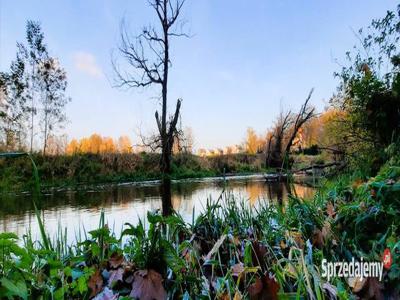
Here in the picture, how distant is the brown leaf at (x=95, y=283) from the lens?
2.32ft

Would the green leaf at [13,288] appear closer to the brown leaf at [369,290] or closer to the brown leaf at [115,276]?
the brown leaf at [115,276]

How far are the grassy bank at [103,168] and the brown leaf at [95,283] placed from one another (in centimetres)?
1359

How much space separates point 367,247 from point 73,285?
1.03 m

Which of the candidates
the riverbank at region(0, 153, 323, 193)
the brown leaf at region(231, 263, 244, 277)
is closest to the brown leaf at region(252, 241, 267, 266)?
the brown leaf at region(231, 263, 244, 277)

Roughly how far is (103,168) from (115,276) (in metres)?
18.1

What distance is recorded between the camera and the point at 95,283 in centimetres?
72

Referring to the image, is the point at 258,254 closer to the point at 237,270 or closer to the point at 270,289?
the point at 237,270

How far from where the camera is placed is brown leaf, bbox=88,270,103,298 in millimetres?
707

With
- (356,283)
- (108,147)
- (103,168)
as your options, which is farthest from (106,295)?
(108,147)

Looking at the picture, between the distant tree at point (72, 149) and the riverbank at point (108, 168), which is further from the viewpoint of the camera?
the distant tree at point (72, 149)

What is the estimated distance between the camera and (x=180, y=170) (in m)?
18.7

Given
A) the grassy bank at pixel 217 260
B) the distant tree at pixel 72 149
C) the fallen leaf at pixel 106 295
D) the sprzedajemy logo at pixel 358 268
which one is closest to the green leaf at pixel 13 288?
the grassy bank at pixel 217 260

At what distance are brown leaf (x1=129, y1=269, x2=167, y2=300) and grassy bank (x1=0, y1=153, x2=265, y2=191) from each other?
13.7 metres

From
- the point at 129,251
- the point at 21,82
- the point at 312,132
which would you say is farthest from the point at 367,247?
the point at 312,132
